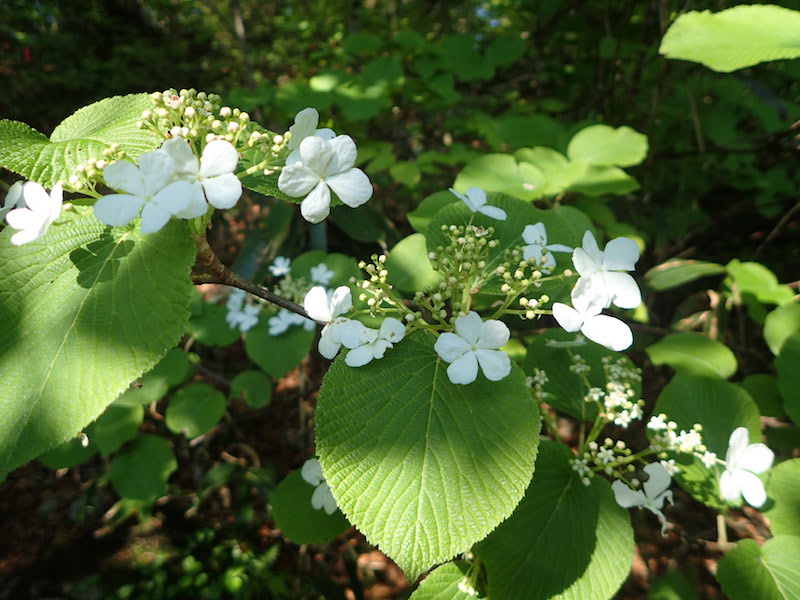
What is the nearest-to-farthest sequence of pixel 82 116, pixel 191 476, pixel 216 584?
pixel 82 116 < pixel 216 584 < pixel 191 476

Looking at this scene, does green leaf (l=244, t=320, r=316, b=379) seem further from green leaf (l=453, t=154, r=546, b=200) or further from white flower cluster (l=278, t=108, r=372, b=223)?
white flower cluster (l=278, t=108, r=372, b=223)

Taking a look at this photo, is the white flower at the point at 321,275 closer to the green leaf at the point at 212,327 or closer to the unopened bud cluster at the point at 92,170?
the green leaf at the point at 212,327

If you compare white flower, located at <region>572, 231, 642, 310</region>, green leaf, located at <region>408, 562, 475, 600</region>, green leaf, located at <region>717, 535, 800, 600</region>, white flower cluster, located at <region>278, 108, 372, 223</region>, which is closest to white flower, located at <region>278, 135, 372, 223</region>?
white flower cluster, located at <region>278, 108, 372, 223</region>

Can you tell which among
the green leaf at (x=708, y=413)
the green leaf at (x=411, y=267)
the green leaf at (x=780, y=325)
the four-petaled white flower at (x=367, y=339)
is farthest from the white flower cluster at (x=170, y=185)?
the green leaf at (x=780, y=325)

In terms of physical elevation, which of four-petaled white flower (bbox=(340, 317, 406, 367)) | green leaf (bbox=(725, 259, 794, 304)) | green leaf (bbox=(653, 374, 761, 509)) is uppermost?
four-petaled white flower (bbox=(340, 317, 406, 367))

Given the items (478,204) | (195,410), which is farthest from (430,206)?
(195,410)

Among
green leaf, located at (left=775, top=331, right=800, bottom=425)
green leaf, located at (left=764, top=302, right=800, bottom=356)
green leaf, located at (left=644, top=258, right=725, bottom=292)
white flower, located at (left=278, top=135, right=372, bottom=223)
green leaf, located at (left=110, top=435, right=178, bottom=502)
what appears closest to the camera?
white flower, located at (left=278, top=135, right=372, bottom=223)

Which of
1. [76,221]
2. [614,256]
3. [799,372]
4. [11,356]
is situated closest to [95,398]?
[11,356]

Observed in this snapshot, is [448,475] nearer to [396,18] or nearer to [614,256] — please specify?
[614,256]
